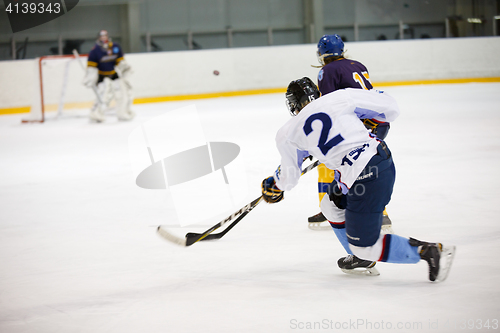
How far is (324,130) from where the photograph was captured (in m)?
1.69

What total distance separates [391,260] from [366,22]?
11255mm

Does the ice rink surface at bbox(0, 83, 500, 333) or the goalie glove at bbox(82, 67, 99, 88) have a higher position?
the goalie glove at bbox(82, 67, 99, 88)

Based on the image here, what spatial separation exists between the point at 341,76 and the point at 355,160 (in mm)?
847

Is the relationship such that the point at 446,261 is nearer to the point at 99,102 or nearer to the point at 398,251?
the point at 398,251

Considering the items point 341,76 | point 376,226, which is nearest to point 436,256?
point 376,226

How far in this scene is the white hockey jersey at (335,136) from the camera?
5.57 ft

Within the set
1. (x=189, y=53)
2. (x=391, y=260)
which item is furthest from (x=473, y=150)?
(x=189, y=53)

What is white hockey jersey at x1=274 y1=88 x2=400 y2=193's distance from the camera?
1.70m

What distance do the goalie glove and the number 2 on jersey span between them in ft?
21.6

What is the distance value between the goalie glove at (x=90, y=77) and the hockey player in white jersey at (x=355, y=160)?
6456mm

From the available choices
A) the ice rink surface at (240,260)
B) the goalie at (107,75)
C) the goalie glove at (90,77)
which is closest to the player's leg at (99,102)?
the goalie at (107,75)

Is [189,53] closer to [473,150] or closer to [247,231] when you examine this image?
[473,150]

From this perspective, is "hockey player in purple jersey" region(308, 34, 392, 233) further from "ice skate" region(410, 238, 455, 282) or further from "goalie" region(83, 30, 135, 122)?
"goalie" region(83, 30, 135, 122)
